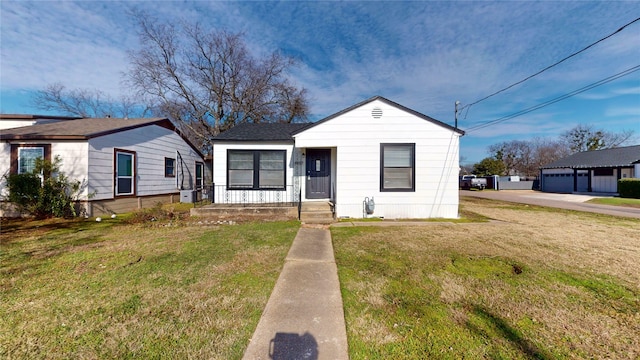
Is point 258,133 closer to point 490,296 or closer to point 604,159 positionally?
point 490,296

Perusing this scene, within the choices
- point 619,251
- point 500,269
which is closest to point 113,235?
point 500,269

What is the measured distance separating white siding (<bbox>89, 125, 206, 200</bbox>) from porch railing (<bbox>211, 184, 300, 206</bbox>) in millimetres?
3743

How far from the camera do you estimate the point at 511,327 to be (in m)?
2.52

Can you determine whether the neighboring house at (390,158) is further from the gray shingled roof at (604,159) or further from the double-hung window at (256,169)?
the gray shingled roof at (604,159)

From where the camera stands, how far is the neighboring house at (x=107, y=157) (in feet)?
27.1

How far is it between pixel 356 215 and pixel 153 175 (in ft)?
31.7

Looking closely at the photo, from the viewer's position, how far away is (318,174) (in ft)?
32.7

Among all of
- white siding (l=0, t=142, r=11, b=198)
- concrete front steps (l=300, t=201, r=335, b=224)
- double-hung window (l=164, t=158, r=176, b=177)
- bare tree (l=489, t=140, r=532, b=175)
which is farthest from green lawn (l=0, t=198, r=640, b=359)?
bare tree (l=489, t=140, r=532, b=175)

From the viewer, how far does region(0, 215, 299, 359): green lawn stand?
7.26ft

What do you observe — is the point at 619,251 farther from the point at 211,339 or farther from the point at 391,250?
the point at 211,339

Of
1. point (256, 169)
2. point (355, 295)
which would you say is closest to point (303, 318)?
point (355, 295)

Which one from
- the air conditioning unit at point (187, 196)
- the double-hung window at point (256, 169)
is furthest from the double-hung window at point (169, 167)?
the double-hung window at point (256, 169)

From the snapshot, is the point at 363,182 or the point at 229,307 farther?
the point at 363,182

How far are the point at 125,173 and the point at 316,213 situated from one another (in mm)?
8188
